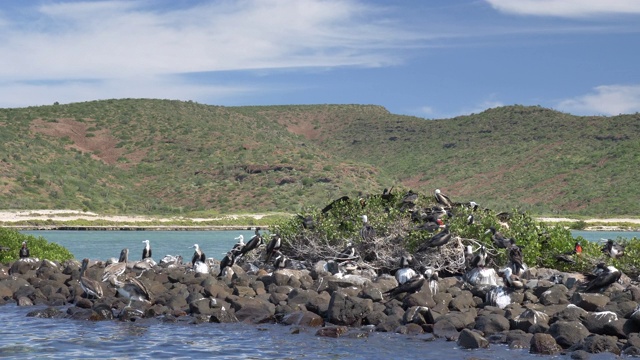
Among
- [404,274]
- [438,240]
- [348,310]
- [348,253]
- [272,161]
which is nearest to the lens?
[348,310]

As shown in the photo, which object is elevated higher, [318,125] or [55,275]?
[318,125]

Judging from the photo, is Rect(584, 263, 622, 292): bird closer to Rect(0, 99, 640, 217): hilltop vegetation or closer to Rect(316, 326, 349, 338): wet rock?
Rect(316, 326, 349, 338): wet rock

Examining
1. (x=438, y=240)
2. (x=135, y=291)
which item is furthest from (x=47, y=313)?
(x=438, y=240)

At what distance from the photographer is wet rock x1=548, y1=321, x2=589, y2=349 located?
1528cm

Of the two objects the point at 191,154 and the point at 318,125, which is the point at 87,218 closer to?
the point at 191,154

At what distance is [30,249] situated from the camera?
2889cm

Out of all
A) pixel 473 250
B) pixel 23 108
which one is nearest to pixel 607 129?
pixel 23 108

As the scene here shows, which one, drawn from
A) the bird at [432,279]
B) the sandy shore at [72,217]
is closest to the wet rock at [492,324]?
the bird at [432,279]

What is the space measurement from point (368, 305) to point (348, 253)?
6.26 meters

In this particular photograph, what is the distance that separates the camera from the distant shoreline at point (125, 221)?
67562 millimetres

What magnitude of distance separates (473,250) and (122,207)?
63289 millimetres

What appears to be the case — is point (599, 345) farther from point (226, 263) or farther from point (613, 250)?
point (226, 263)

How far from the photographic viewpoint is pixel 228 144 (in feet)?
322

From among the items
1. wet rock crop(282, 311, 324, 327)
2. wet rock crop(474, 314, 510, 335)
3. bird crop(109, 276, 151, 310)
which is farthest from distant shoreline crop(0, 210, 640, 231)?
wet rock crop(474, 314, 510, 335)
